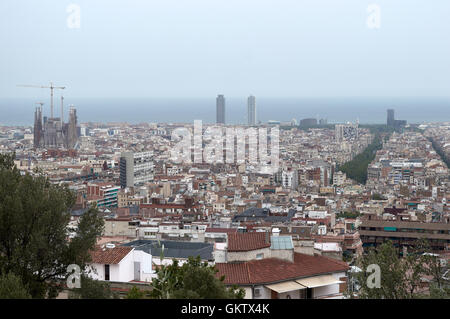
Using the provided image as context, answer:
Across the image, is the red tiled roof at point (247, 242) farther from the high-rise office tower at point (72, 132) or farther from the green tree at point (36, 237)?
the high-rise office tower at point (72, 132)

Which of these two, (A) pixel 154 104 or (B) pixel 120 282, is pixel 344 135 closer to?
(B) pixel 120 282

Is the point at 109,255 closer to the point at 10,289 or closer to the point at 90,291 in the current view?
the point at 90,291

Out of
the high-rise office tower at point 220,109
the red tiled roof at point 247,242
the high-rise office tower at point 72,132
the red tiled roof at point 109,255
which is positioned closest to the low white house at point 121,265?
the red tiled roof at point 109,255

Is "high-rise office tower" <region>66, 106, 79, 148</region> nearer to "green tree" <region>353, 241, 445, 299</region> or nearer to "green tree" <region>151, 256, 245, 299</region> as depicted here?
"green tree" <region>353, 241, 445, 299</region>

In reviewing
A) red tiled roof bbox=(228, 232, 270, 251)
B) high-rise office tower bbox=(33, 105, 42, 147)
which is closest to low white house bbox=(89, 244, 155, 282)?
red tiled roof bbox=(228, 232, 270, 251)

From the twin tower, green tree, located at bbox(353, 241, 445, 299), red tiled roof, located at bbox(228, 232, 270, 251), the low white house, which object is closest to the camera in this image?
green tree, located at bbox(353, 241, 445, 299)
